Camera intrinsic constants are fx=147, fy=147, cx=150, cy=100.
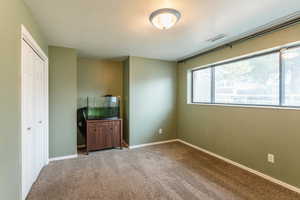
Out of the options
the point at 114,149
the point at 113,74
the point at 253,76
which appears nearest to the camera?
the point at 253,76

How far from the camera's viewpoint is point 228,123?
298 cm

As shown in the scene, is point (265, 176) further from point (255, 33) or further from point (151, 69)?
point (151, 69)

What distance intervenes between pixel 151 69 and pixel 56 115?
253cm

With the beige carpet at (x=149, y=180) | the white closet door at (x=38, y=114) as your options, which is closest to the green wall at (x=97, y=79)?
the white closet door at (x=38, y=114)

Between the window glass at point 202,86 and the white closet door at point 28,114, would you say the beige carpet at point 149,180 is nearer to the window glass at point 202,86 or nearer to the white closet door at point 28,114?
the white closet door at point 28,114

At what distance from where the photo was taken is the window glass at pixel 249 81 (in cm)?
241

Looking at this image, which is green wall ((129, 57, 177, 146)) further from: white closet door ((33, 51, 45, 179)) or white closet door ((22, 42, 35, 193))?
white closet door ((22, 42, 35, 193))

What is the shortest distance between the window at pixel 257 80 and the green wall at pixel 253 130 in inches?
7.4

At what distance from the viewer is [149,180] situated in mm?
2334

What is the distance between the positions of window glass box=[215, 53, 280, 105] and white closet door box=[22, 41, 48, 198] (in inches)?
137

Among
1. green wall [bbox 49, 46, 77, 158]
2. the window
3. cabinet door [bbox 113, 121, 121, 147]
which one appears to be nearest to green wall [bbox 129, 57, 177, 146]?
cabinet door [bbox 113, 121, 121, 147]

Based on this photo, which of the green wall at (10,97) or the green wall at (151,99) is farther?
the green wall at (151,99)

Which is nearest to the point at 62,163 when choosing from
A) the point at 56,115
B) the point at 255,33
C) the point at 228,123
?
the point at 56,115

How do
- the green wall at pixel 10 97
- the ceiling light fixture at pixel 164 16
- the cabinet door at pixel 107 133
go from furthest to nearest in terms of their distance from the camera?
the cabinet door at pixel 107 133
the ceiling light fixture at pixel 164 16
the green wall at pixel 10 97
